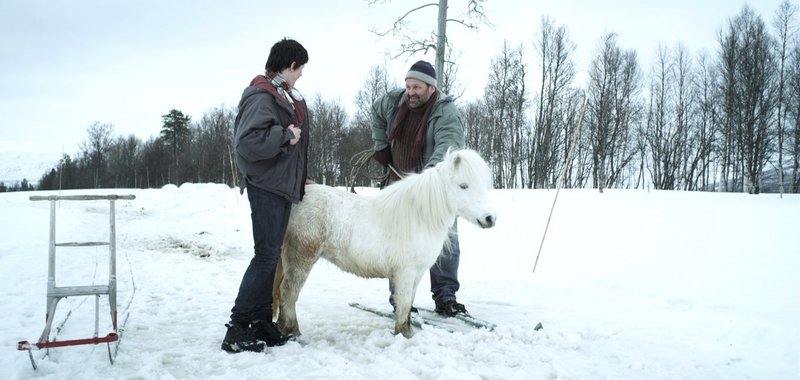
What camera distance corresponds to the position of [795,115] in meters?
24.3

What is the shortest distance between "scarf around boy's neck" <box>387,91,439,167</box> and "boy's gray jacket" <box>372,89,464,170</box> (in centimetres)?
4

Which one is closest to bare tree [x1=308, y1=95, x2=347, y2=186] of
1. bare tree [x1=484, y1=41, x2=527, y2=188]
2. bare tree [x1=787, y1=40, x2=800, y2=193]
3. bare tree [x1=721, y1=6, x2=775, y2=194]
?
bare tree [x1=484, y1=41, x2=527, y2=188]

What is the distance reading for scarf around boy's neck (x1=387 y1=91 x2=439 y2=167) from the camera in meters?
4.29

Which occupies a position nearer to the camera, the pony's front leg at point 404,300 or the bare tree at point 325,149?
the pony's front leg at point 404,300

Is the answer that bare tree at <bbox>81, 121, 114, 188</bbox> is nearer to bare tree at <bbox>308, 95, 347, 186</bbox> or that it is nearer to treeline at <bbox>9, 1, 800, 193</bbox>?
treeline at <bbox>9, 1, 800, 193</bbox>

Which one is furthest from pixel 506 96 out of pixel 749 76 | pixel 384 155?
pixel 384 155

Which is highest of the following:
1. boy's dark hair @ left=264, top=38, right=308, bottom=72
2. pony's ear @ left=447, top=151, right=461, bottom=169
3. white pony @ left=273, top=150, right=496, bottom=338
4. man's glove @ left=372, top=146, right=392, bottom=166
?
boy's dark hair @ left=264, top=38, right=308, bottom=72

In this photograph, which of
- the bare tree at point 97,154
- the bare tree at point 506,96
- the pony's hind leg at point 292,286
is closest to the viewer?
the pony's hind leg at point 292,286

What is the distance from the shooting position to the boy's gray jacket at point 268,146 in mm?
3121

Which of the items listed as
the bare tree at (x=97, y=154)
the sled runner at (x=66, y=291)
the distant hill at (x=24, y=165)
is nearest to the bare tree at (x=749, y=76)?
the sled runner at (x=66, y=291)

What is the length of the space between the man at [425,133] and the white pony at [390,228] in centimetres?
47

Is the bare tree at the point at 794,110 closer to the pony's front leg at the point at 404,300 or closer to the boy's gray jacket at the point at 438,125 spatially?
the boy's gray jacket at the point at 438,125

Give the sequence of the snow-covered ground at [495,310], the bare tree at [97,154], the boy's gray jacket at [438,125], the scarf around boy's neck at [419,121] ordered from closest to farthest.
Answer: the snow-covered ground at [495,310] < the boy's gray jacket at [438,125] < the scarf around boy's neck at [419,121] < the bare tree at [97,154]

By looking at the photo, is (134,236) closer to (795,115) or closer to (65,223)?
(65,223)
